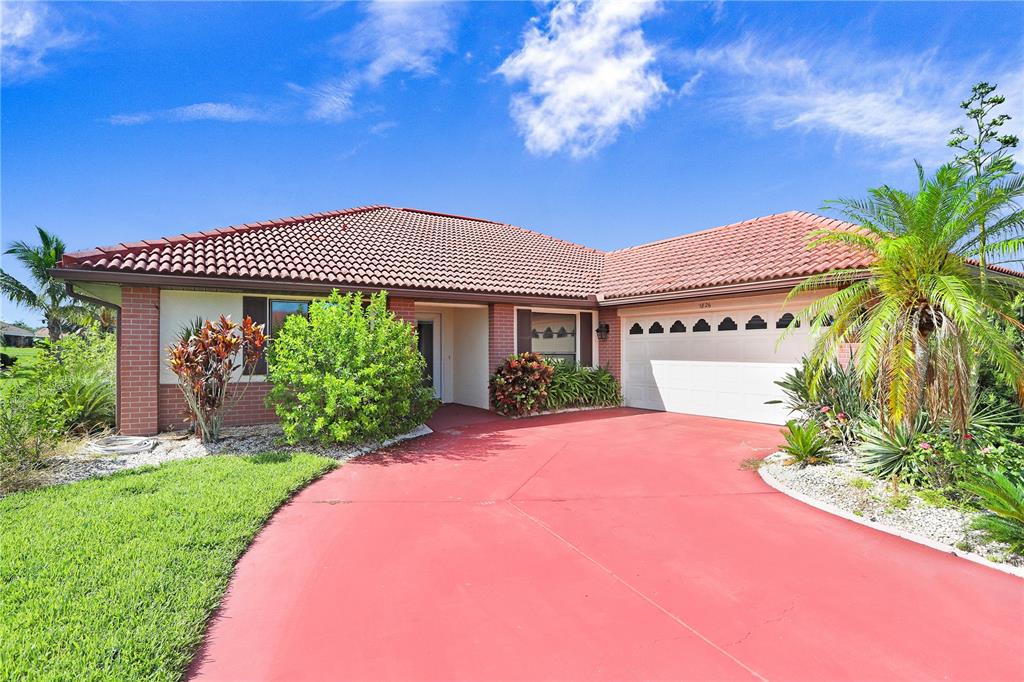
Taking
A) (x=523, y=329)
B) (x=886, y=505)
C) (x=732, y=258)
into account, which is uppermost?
(x=732, y=258)

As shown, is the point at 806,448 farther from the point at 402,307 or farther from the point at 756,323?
the point at 402,307

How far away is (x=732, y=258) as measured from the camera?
12.4m

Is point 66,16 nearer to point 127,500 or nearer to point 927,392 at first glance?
point 127,500

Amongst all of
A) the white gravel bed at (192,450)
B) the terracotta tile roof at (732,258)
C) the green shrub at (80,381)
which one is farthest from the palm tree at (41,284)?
the terracotta tile roof at (732,258)

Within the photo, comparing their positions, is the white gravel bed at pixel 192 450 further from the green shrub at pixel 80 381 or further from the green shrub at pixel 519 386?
the green shrub at pixel 519 386

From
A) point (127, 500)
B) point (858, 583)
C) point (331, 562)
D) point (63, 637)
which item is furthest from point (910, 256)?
point (127, 500)

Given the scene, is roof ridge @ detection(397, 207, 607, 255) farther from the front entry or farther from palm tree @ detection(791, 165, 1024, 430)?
palm tree @ detection(791, 165, 1024, 430)

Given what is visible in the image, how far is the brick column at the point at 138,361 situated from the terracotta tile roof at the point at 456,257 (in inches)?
32.2

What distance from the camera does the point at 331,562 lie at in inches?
164

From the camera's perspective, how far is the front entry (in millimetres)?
14406

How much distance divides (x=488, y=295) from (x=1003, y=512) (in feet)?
31.8

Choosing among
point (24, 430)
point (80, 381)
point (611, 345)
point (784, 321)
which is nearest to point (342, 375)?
point (24, 430)

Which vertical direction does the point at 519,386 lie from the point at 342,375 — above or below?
below

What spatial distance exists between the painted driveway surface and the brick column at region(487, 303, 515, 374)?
6505mm
